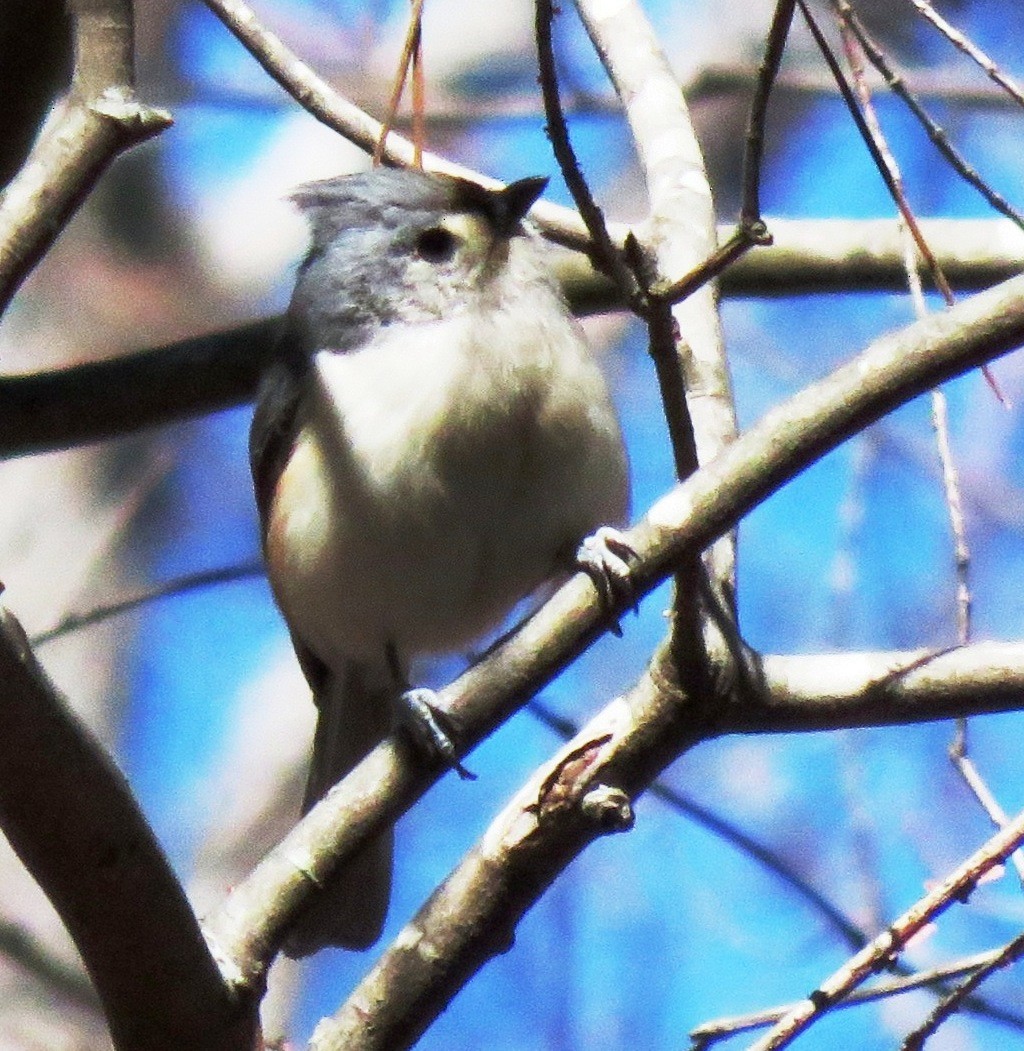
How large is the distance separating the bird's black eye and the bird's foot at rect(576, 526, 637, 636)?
3.78 ft

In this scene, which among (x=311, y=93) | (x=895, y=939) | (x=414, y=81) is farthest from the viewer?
(x=311, y=93)

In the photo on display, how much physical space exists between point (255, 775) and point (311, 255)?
194cm

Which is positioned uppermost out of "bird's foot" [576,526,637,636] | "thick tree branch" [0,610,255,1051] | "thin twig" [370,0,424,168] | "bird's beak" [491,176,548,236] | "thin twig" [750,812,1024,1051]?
"bird's beak" [491,176,548,236]

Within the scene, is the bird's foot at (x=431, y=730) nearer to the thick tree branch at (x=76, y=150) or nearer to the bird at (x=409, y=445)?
the bird at (x=409, y=445)

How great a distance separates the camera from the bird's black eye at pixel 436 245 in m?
3.13

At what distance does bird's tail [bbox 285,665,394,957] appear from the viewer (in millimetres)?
2994

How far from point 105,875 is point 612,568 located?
68cm

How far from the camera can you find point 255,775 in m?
4.85

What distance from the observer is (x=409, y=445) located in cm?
279

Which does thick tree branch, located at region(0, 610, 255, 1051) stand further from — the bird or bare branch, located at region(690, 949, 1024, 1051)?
the bird

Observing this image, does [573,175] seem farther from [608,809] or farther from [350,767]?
[350,767]

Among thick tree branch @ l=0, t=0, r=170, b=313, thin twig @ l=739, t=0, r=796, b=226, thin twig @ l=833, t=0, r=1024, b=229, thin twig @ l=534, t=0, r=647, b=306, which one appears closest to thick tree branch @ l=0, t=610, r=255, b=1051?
thick tree branch @ l=0, t=0, r=170, b=313

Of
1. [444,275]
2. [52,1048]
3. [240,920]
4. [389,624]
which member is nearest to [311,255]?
[444,275]

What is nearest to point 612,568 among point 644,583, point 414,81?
point 644,583
